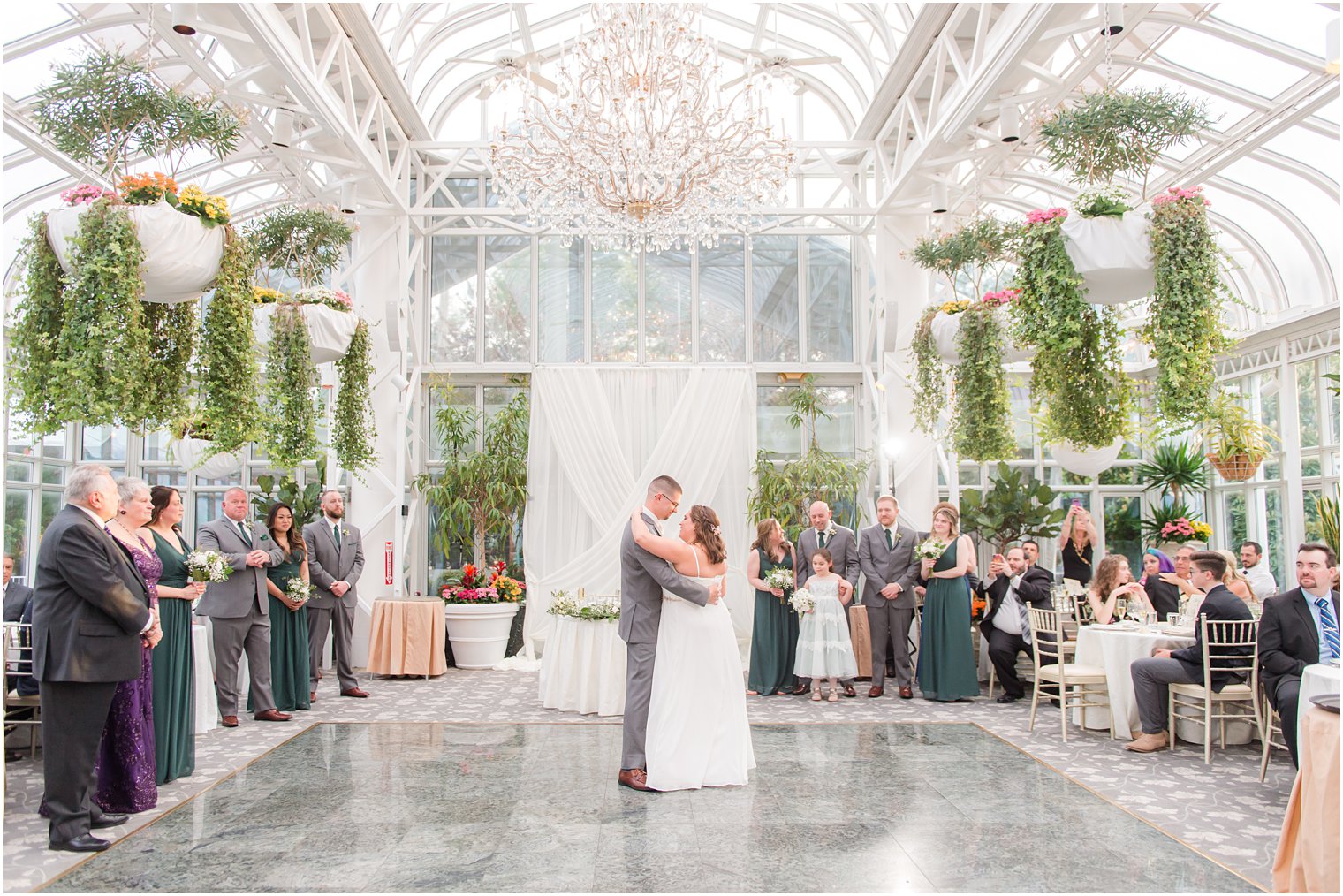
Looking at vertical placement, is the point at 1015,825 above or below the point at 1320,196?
below

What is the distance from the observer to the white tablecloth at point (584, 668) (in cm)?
747

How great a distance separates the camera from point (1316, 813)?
334 centimetres

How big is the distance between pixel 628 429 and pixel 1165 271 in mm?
7540

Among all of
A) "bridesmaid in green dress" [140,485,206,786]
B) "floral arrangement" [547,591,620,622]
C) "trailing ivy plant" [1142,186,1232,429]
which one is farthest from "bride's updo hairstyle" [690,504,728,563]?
"bridesmaid in green dress" [140,485,206,786]

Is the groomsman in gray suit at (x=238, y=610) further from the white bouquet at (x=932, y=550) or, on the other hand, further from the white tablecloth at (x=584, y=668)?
the white bouquet at (x=932, y=550)

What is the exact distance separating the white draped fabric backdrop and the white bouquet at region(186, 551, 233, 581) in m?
5.26

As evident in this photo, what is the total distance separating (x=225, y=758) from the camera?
19.4 feet

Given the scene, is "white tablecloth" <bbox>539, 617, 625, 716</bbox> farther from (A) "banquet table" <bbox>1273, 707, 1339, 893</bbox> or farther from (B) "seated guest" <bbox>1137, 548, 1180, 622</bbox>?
(A) "banquet table" <bbox>1273, 707, 1339, 893</bbox>

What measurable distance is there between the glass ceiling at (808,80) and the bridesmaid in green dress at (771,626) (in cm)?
349

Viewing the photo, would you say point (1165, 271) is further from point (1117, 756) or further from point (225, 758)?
point (225, 758)

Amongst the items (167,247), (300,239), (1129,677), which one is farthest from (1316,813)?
(300,239)

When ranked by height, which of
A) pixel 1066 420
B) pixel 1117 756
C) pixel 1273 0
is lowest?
pixel 1117 756

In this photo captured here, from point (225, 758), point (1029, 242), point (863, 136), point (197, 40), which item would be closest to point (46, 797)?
point (225, 758)

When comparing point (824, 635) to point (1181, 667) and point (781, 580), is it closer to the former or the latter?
point (781, 580)
